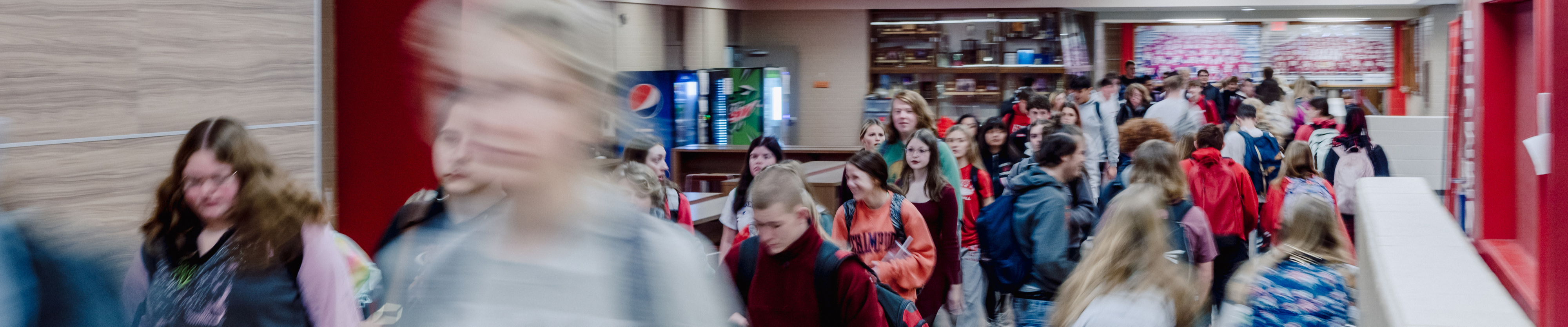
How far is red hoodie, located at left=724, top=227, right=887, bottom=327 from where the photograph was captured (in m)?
2.67

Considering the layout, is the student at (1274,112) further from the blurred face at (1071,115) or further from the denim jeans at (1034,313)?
the denim jeans at (1034,313)

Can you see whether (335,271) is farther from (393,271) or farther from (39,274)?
(393,271)

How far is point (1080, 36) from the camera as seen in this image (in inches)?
563

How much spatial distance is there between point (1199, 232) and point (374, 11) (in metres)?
3.74

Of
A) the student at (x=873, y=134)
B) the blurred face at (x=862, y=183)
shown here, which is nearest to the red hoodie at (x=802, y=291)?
the blurred face at (x=862, y=183)

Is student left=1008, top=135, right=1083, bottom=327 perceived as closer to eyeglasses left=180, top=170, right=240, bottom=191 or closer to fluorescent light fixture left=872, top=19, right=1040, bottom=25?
eyeglasses left=180, top=170, right=240, bottom=191

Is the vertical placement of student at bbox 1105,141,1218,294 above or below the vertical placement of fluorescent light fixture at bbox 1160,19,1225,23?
below

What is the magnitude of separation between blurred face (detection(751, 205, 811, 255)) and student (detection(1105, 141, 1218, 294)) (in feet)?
6.34

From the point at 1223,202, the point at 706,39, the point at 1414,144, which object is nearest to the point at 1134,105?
the point at 1414,144

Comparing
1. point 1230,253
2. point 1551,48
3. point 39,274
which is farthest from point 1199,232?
point 39,274

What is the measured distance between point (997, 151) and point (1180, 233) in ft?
9.93

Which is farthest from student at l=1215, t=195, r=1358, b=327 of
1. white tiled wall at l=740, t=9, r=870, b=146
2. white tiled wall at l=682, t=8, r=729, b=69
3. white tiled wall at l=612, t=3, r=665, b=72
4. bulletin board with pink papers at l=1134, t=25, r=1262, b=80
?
bulletin board with pink papers at l=1134, t=25, r=1262, b=80

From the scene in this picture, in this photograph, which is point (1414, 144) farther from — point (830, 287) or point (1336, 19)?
point (830, 287)

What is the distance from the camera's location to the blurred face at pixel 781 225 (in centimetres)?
275
